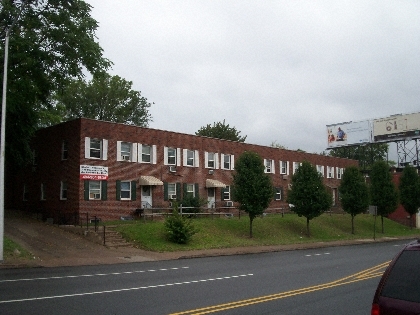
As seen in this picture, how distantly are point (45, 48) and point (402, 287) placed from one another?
25.9 m

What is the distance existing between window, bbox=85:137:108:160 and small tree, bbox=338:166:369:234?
23.0 m

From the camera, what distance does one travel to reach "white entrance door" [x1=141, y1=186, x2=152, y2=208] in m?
36.2

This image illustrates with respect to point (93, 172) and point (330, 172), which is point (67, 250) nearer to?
point (93, 172)

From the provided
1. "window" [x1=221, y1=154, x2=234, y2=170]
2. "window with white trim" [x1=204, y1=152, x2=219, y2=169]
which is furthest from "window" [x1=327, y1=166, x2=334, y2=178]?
"window with white trim" [x1=204, y1=152, x2=219, y2=169]

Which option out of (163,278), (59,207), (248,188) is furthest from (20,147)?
(163,278)

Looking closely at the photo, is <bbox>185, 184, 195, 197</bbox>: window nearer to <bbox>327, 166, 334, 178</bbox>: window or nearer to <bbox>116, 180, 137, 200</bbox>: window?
<bbox>116, 180, 137, 200</bbox>: window

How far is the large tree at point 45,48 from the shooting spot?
25562 millimetres

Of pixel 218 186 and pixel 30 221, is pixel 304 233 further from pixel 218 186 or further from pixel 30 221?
pixel 30 221

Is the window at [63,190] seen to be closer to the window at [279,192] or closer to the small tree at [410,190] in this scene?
the window at [279,192]

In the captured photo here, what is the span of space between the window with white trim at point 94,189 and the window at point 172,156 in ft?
21.9

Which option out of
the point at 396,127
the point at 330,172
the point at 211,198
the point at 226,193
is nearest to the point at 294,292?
the point at 211,198

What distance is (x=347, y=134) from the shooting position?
229ft

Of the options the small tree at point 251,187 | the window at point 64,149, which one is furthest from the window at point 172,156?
the window at point 64,149

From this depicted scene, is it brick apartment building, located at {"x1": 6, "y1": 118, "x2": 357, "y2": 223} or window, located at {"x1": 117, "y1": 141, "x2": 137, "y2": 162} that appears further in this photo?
window, located at {"x1": 117, "y1": 141, "x2": 137, "y2": 162}
